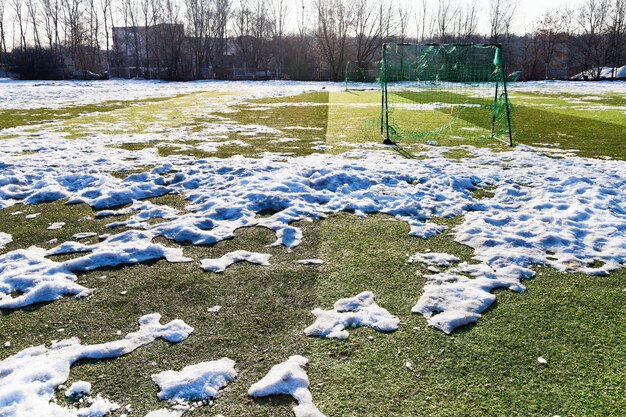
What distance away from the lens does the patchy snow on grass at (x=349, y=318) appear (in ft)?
8.91

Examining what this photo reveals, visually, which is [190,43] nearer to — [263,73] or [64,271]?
[263,73]

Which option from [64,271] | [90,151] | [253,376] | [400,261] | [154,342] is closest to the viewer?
[253,376]

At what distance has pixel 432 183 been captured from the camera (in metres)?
6.05

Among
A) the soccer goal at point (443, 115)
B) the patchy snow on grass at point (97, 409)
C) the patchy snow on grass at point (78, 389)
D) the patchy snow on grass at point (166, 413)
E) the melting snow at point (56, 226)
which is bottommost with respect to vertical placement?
the patchy snow on grass at point (166, 413)

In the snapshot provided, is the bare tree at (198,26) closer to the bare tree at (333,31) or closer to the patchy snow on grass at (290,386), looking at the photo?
the bare tree at (333,31)

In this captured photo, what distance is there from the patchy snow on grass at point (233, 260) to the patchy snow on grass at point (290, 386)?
1441 millimetres

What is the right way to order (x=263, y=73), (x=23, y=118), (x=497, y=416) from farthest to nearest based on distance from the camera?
(x=263, y=73) < (x=23, y=118) < (x=497, y=416)

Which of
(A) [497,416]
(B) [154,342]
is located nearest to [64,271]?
(B) [154,342]

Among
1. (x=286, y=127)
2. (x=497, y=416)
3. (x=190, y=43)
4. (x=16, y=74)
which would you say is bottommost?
(x=497, y=416)

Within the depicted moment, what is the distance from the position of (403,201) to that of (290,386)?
350cm

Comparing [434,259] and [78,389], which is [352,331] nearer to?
[434,259]

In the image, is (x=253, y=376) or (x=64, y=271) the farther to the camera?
(x=64, y=271)

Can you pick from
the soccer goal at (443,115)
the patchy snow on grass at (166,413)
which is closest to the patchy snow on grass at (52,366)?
the patchy snow on grass at (166,413)

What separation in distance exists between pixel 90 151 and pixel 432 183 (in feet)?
21.1
